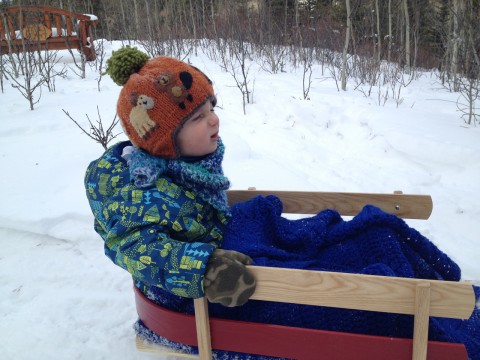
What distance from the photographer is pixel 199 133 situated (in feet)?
4.88

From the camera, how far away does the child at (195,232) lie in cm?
124

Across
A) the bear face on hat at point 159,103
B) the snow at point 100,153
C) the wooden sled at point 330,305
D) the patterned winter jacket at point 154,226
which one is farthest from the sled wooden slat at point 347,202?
the wooden sled at point 330,305

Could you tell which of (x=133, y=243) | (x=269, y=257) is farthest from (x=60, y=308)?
(x=269, y=257)

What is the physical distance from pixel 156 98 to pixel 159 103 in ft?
0.06

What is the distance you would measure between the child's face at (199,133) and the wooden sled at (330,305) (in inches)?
20.0

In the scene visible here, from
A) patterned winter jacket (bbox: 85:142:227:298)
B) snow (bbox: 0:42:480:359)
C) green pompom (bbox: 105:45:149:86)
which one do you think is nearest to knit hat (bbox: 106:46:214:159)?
green pompom (bbox: 105:45:149:86)

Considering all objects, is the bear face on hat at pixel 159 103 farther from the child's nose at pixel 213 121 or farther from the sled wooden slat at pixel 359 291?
the sled wooden slat at pixel 359 291

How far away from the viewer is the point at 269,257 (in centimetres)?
152

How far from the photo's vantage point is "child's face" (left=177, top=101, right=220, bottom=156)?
1.47 meters

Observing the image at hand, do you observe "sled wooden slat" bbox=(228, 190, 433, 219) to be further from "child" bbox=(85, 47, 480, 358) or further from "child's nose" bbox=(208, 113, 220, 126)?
"child's nose" bbox=(208, 113, 220, 126)

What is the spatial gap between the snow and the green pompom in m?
1.12

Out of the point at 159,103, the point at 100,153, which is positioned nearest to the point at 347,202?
the point at 159,103

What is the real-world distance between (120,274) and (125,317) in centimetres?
37

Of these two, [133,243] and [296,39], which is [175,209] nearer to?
[133,243]
